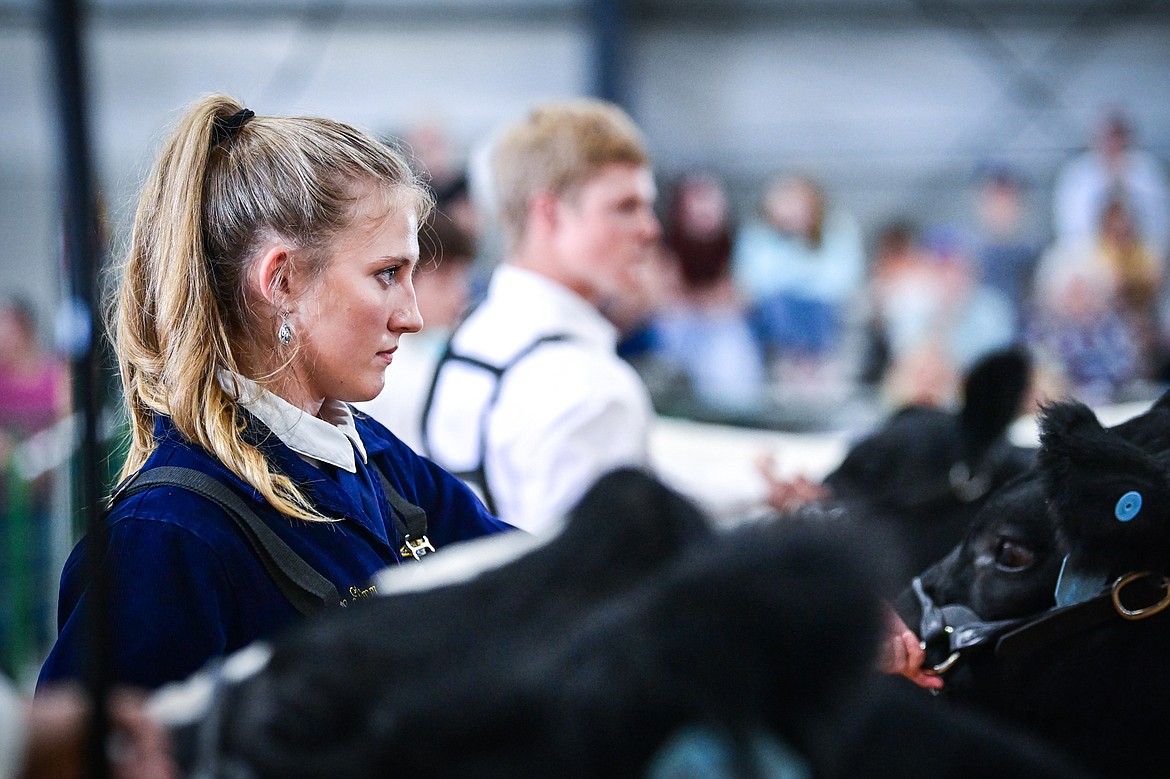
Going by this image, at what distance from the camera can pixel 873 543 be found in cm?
97

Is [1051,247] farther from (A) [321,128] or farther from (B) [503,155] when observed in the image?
(A) [321,128]

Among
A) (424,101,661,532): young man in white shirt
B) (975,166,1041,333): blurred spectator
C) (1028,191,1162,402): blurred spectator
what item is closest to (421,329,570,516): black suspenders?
(424,101,661,532): young man in white shirt

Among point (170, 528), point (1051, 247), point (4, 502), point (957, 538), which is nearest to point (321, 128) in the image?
point (170, 528)

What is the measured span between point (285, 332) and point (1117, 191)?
27.3 feet

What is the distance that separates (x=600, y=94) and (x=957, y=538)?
324 inches

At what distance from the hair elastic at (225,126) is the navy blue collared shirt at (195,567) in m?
0.38

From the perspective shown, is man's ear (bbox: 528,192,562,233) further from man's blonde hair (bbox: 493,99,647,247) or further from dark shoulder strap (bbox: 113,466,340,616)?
dark shoulder strap (bbox: 113,466,340,616)

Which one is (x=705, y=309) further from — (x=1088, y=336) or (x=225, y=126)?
(x=225, y=126)

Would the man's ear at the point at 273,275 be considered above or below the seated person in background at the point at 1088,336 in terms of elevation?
above

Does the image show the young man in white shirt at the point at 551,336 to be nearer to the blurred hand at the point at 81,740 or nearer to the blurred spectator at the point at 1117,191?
the blurred hand at the point at 81,740

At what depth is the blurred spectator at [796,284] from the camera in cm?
829

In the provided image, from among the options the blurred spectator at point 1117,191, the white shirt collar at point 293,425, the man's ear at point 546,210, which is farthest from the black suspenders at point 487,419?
the blurred spectator at point 1117,191

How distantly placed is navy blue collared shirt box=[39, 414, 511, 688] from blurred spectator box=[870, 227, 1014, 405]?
4.04 m

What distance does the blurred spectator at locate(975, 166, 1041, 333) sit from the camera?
8.38 meters
